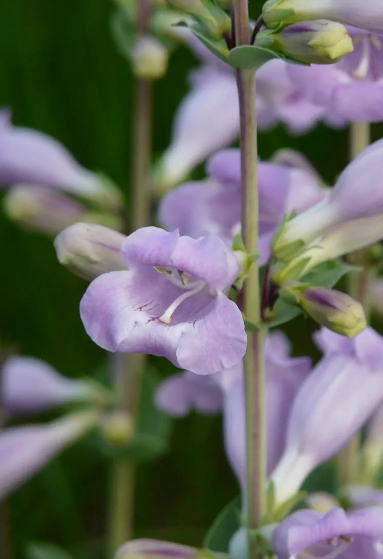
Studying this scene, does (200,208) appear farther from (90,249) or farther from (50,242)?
(50,242)

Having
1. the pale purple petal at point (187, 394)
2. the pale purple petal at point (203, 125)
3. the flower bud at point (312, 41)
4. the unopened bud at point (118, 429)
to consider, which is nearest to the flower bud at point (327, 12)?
the flower bud at point (312, 41)

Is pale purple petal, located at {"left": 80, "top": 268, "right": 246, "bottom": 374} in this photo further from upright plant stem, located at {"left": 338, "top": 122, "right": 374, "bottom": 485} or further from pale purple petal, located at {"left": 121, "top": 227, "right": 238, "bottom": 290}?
upright plant stem, located at {"left": 338, "top": 122, "right": 374, "bottom": 485}

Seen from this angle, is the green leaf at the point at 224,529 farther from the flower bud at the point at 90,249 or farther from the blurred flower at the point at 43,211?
the blurred flower at the point at 43,211

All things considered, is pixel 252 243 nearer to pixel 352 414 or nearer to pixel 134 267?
pixel 134 267

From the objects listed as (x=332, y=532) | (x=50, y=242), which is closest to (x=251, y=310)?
(x=332, y=532)

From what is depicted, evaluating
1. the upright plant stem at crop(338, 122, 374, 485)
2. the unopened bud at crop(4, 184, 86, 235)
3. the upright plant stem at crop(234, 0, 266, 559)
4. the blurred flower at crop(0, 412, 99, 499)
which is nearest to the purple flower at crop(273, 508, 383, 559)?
the upright plant stem at crop(234, 0, 266, 559)
